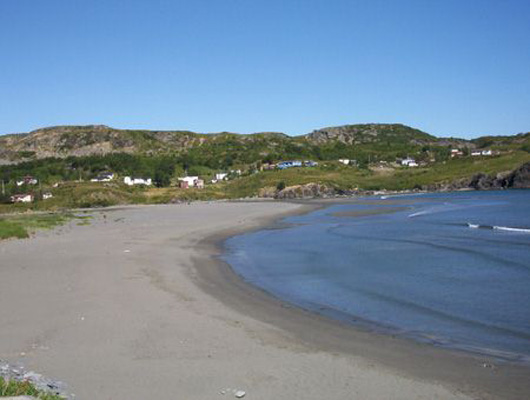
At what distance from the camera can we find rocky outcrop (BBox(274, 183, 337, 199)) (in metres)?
116

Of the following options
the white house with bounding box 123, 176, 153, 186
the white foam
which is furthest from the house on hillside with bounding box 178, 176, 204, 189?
the white foam

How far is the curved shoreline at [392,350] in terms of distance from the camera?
9.12m

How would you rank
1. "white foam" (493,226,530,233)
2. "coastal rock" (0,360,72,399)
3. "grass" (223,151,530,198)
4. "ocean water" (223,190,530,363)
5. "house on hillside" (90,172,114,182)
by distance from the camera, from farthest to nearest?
"house on hillside" (90,172,114,182)
"grass" (223,151,530,198)
"white foam" (493,226,530,233)
"ocean water" (223,190,530,363)
"coastal rock" (0,360,72,399)

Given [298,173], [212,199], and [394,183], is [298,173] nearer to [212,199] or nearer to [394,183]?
[394,183]

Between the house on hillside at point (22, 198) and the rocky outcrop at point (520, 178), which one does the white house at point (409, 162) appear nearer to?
the rocky outcrop at point (520, 178)

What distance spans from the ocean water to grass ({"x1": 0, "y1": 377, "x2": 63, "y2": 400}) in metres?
7.70

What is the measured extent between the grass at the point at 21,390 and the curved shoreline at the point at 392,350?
5.39 metres

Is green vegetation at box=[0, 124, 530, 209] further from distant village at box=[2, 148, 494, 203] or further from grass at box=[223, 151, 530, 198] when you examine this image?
distant village at box=[2, 148, 494, 203]

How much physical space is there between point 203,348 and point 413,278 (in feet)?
37.3

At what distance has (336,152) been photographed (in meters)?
196

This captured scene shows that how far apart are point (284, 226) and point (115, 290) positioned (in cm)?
3026

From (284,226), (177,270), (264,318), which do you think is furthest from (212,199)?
(264,318)

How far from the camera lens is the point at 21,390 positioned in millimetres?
7105

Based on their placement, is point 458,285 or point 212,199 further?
point 212,199
